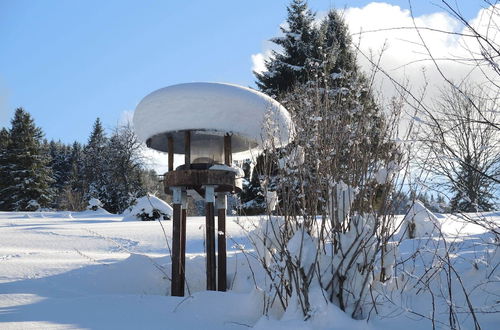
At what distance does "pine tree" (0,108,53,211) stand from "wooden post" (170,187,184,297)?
22636 mm

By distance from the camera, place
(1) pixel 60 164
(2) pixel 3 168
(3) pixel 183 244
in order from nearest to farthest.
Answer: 1. (3) pixel 183 244
2. (2) pixel 3 168
3. (1) pixel 60 164

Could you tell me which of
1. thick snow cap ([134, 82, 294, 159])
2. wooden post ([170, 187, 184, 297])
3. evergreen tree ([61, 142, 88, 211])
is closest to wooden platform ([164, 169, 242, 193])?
wooden post ([170, 187, 184, 297])

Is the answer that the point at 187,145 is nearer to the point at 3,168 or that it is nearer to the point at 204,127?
the point at 204,127

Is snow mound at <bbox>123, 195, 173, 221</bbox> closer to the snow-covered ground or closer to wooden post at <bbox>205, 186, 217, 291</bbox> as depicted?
the snow-covered ground

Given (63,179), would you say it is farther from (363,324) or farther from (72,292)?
(363,324)

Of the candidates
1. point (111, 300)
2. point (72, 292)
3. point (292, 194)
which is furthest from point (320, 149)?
point (72, 292)

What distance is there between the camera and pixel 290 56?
15602 mm

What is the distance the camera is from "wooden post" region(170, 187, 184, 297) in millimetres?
4336

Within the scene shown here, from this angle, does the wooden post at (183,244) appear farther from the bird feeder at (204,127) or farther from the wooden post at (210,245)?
the wooden post at (210,245)

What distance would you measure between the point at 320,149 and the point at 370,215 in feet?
1.89

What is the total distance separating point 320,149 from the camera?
9.95 feet

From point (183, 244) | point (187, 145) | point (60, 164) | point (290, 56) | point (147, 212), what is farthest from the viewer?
point (60, 164)

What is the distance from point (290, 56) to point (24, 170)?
17925 millimetres

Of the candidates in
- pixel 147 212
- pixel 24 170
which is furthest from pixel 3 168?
pixel 147 212
